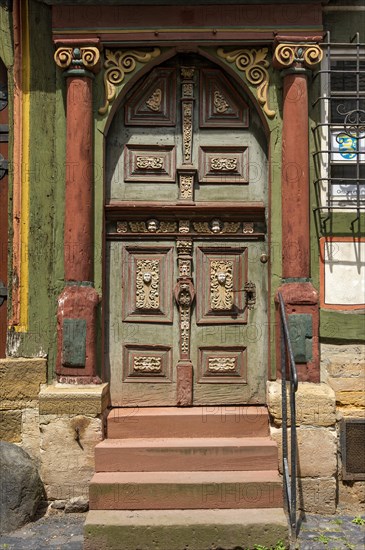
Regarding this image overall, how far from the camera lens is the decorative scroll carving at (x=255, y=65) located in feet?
17.0

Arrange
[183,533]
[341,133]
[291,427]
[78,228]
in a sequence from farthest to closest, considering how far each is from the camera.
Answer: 1. [341,133]
2. [78,228]
3. [291,427]
4. [183,533]

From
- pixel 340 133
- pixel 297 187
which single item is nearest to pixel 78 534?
pixel 297 187

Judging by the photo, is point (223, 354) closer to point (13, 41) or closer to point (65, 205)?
point (65, 205)

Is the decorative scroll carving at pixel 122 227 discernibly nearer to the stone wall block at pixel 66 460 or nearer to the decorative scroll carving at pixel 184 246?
the decorative scroll carving at pixel 184 246

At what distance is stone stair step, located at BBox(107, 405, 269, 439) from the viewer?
197 inches

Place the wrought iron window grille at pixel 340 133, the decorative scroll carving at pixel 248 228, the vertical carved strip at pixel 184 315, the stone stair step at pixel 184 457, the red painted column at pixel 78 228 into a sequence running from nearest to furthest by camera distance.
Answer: the stone stair step at pixel 184 457 → the red painted column at pixel 78 228 → the wrought iron window grille at pixel 340 133 → the vertical carved strip at pixel 184 315 → the decorative scroll carving at pixel 248 228

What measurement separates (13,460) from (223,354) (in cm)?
195

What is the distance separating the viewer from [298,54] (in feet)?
16.5

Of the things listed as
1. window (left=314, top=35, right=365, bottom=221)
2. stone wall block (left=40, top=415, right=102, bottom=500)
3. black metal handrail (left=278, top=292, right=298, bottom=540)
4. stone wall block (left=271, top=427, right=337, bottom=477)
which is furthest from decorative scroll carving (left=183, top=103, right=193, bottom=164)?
stone wall block (left=271, top=427, right=337, bottom=477)

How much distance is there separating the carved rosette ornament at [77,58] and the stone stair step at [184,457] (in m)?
3.14

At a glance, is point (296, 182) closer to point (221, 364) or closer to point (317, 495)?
point (221, 364)

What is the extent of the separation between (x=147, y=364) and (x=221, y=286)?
3.13 ft

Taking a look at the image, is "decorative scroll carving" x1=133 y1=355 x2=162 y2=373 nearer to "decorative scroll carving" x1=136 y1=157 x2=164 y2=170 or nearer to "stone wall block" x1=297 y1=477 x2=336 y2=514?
"stone wall block" x1=297 y1=477 x2=336 y2=514

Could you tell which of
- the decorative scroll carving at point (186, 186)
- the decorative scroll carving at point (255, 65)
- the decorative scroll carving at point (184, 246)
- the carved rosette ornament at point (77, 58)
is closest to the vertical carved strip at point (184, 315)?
the decorative scroll carving at point (184, 246)
